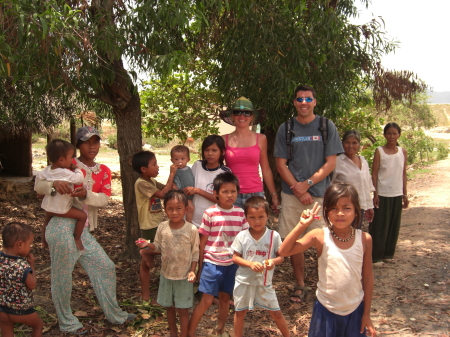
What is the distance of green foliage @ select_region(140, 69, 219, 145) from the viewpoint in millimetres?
8250

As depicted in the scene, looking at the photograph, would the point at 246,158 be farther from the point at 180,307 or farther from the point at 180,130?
the point at 180,130

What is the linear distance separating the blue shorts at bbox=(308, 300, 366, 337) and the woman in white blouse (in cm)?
229

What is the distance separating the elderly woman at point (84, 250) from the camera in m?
3.38

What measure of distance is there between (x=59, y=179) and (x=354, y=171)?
119 inches

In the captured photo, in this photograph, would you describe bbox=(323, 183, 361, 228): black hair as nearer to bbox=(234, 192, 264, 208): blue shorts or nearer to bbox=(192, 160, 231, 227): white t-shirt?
bbox=(234, 192, 264, 208): blue shorts

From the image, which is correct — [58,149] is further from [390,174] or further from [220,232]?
[390,174]

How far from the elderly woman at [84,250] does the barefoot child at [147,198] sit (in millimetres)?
347

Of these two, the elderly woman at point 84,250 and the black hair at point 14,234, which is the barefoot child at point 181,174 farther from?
the black hair at point 14,234

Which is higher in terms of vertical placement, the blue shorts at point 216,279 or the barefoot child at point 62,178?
the barefoot child at point 62,178

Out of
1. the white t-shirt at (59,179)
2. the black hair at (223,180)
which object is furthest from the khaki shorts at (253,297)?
the white t-shirt at (59,179)

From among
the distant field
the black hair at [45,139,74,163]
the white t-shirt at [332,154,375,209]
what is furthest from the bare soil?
the distant field

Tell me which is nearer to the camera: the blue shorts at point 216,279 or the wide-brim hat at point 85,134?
the blue shorts at point 216,279

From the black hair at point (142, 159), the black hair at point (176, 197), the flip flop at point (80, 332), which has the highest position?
the black hair at point (142, 159)

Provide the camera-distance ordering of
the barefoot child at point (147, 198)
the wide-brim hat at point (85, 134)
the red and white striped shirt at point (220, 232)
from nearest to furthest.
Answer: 1. the red and white striped shirt at point (220, 232)
2. the wide-brim hat at point (85, 134)
3. the barefoot child at point (147, 198)
